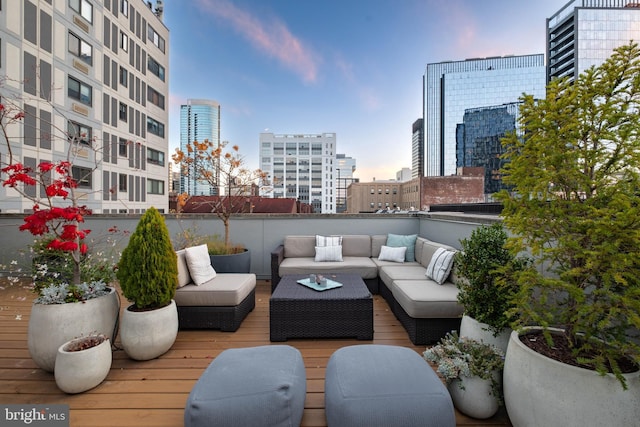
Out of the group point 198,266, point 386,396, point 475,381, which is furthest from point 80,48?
point 475,381

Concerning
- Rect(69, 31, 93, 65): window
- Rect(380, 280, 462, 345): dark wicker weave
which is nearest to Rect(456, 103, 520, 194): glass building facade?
Rect(69, 31, 93, 65): window

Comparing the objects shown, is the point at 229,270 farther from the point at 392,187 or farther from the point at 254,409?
the point at 392,187

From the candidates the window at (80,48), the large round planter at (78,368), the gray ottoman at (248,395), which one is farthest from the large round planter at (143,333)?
the window at (80,48)

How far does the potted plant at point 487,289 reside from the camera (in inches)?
83.0

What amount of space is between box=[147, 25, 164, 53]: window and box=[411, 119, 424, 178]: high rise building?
93.6 metres

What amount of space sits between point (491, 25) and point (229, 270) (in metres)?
15.0

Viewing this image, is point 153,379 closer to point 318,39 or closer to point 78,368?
point 78,368

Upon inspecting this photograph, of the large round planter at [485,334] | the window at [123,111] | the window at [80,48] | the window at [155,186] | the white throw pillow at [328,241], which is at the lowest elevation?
the large round planter at [485,334]

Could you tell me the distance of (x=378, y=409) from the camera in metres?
1.47

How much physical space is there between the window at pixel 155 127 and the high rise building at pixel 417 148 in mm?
93779

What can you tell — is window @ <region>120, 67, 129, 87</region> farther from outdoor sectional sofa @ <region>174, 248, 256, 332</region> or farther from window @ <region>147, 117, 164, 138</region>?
outdoor sectional sofa @ <region>174, 248, 256, 332</region>

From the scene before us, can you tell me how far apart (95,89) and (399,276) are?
18070 millimetres

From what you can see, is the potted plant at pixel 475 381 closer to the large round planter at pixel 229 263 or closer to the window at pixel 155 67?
the large round planter at pixel 229 263

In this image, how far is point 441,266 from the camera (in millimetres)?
3383
